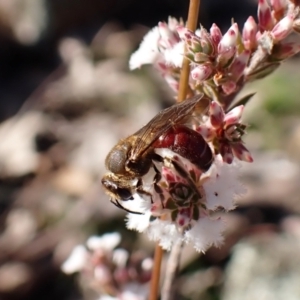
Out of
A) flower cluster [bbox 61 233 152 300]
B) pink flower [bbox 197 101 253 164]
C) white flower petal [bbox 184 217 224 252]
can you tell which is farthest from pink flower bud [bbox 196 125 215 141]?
flower cluster [bbox 61 233 152 300]

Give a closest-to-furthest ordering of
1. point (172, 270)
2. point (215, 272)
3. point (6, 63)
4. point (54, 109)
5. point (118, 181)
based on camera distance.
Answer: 1. point (118, 181)
2. point (172, 270)
3. point (215, 272)
4. point (54, 109)
5. point (6, 63)

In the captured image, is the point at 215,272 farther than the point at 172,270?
Yes

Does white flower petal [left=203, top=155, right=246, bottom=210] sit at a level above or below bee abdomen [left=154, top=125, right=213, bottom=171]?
below

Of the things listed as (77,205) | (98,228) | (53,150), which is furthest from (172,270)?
(53,150)

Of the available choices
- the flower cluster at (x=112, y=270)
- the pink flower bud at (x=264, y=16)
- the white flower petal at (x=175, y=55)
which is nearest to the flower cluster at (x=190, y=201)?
the white flower petal at (x=175, y=55)

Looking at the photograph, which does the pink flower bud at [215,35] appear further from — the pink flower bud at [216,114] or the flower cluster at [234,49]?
the pink flower bud at [216,114]

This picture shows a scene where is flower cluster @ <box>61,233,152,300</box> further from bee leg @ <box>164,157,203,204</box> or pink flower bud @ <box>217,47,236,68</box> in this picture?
pink flower bud @ <box>217,47,236,68</box>

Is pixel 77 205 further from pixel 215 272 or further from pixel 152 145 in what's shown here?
A: pixel 152 145

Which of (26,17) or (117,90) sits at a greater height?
(26,17)
